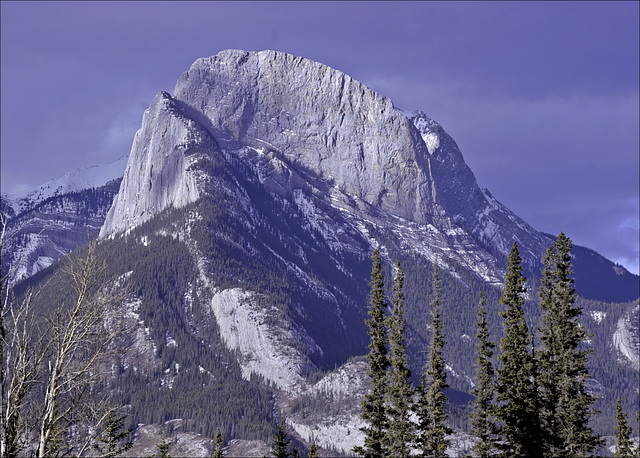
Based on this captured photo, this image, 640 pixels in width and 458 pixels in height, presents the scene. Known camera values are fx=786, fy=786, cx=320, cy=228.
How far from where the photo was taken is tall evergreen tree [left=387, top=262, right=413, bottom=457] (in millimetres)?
58531

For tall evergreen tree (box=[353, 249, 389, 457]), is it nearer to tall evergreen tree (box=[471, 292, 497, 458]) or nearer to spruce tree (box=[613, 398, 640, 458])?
tall evergreen tree (box=[471, 292, 497, 458])

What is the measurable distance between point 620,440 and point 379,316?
90.0 feet

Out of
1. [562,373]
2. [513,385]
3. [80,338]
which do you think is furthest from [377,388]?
[80,338]

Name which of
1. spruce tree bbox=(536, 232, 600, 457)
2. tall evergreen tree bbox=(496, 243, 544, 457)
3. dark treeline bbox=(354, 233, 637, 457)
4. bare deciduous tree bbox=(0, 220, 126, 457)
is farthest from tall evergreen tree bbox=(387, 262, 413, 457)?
bare deciduous tree bbox=(0, 220, 126, 457)

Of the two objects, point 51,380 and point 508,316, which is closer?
point 51,380

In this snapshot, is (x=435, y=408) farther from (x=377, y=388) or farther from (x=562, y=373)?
(x=562, y=373)

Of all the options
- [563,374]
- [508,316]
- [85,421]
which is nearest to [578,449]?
[563,374]

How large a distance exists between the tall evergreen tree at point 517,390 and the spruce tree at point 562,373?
1386 mm

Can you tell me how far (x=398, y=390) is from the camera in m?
59.6

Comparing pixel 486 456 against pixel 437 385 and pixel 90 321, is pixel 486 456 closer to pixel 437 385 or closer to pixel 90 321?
pixel 437 385

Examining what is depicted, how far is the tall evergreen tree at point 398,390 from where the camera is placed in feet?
192

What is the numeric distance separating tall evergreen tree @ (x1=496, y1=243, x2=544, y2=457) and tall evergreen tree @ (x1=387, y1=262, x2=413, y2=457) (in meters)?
6.91

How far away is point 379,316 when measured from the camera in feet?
198

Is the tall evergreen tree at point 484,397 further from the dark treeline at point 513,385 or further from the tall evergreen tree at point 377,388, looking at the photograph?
the tall evergreen tree at point 377,388
